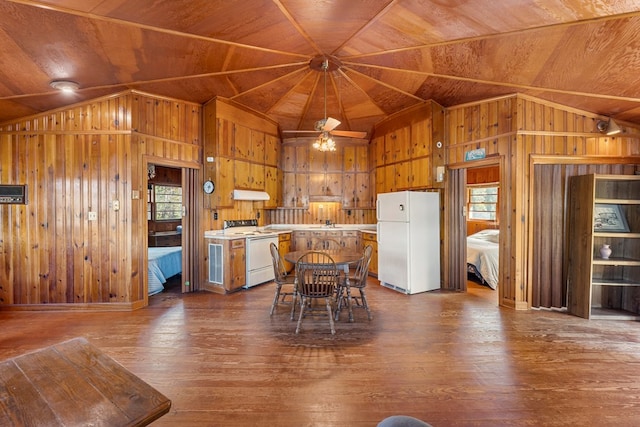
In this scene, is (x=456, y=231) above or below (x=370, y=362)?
above

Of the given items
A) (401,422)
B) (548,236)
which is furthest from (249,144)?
(401,422)

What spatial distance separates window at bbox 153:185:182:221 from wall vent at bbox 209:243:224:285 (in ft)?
9.99

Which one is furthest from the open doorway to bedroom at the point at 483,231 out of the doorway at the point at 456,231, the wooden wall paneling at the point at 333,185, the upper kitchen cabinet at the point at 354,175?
the wooden wall paneling at the point at 333,185

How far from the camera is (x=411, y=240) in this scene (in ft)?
14.8

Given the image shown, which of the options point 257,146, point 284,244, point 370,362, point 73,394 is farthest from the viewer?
point 284,244

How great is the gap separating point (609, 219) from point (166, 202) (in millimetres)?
8151

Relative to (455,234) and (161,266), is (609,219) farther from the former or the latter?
(161,266)

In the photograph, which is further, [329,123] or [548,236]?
[548,236]

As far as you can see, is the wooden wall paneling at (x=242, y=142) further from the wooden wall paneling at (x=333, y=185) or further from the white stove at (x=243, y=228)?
the wooden wall paneling at (x=333, y=185)

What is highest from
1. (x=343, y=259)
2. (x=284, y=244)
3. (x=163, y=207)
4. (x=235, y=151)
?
(x=235, y=151)

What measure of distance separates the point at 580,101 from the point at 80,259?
21.7 ft

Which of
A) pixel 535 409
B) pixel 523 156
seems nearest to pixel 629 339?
pixel 535 409

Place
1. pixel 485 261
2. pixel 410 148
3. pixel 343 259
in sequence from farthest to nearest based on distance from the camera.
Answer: pixel 410 148, pixel 485 261, pixel 343 259

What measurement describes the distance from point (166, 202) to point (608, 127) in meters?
8.16
